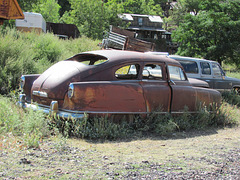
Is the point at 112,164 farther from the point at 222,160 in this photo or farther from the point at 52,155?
the point at 222,160

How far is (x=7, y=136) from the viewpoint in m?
4.75

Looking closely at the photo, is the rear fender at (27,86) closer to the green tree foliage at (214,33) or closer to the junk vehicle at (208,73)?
the junk vehicle at (208,73)

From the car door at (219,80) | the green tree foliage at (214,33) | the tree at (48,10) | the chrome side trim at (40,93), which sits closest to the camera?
the chrome side trim at (40,93)

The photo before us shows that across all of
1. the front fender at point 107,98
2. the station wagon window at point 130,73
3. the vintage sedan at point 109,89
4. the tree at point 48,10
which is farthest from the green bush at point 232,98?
the tree at point 48,10

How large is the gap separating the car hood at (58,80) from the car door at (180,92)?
2274mm

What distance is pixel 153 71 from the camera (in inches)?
266

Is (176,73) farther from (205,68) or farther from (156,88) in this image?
(205,68)

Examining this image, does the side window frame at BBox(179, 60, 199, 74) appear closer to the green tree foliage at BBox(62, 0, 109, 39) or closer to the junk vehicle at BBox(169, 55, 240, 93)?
the junk vehicle at BBox(169, 55, 240, 93)

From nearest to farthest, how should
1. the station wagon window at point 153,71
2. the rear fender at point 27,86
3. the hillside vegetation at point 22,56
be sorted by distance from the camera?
1. the rear fender at point 27,86
2. the station wagon window at point 153,71
3. the hillside vegetation at point 22,56

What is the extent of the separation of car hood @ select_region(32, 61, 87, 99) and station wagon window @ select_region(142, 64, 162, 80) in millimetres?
1751

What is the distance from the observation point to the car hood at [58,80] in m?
5.32

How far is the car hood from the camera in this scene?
17.5ft

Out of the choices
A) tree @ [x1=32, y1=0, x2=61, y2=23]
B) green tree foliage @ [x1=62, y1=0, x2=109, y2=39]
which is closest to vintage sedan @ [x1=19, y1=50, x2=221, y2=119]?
green tree foliage @ [x1=62, y1=0, x2=109, y2=39]

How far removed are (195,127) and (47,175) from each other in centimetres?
445
